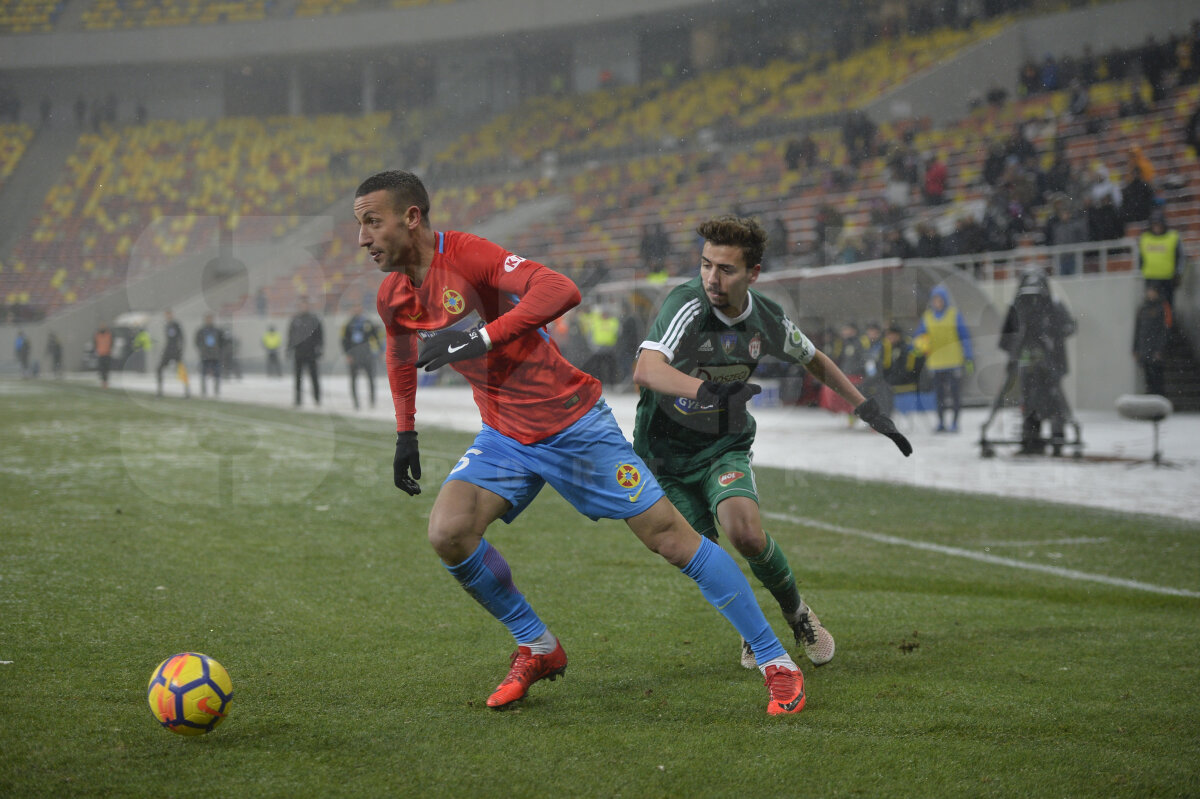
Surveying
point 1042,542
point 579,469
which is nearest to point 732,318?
point 579,469

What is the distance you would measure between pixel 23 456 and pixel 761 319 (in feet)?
32.2

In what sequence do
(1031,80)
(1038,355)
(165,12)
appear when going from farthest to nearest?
(165,12) → (1031,80) → (1038,355)

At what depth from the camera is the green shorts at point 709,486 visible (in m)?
4.25

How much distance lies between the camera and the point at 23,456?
448 inches

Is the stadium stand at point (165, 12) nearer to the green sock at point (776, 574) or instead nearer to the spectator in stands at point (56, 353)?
the spectator in stands at point (56, 353)

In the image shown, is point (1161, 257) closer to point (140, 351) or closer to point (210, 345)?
point (210, 345)

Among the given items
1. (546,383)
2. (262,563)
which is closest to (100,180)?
(262,563)

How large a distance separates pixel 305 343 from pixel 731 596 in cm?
1641

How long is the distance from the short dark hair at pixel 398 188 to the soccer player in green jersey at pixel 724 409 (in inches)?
39.7

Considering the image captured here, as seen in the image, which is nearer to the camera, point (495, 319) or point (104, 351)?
point (495, 319)

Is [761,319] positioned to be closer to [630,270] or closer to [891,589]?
[891,589]

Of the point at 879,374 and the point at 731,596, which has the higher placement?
the point at 731,596

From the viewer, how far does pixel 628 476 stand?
373 centimetres

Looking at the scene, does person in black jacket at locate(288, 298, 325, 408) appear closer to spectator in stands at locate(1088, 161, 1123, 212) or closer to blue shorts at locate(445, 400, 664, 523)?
spectator in stands at locate(1088, 161, 1123, 212)
